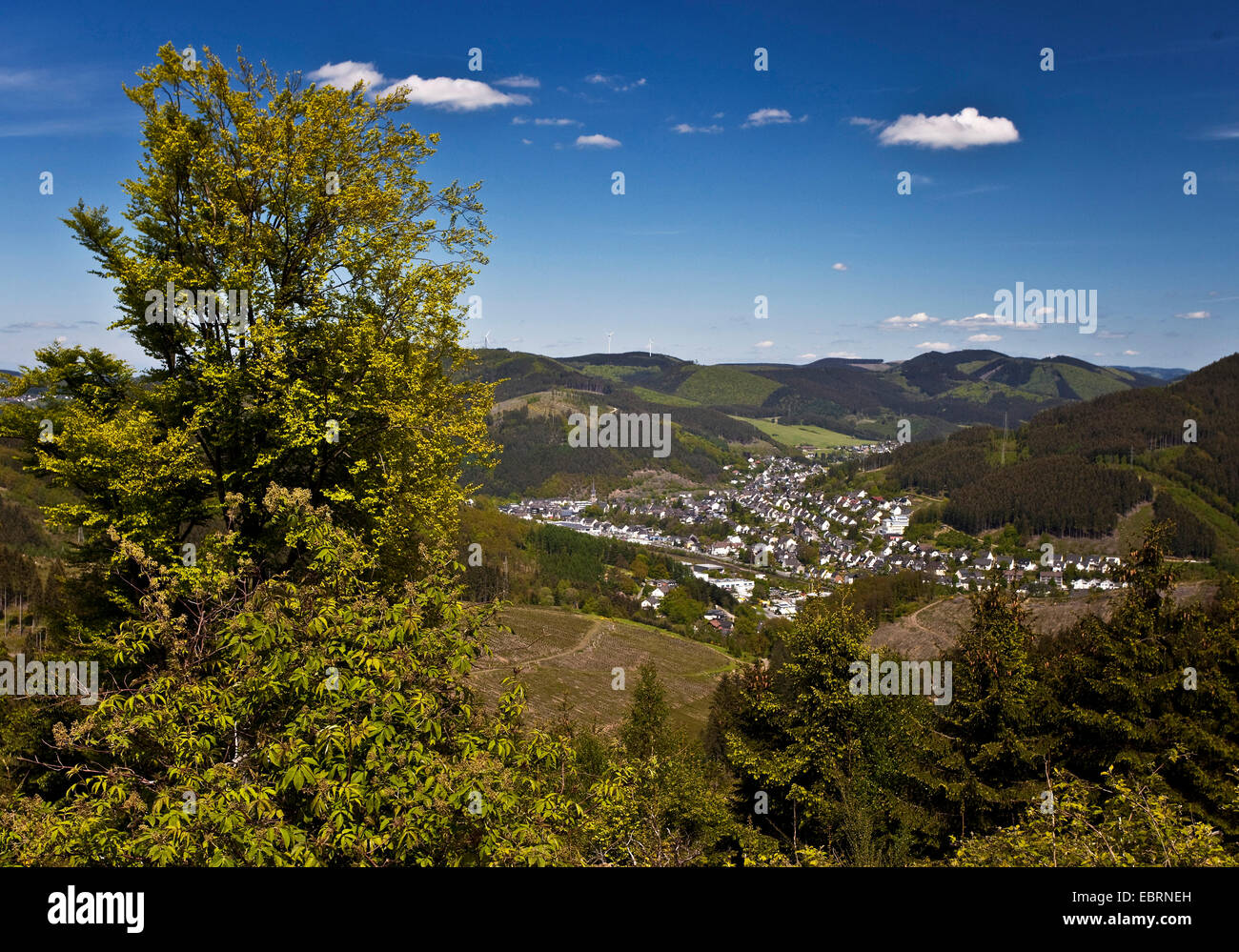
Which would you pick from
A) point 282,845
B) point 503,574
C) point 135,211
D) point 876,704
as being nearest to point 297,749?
point 282,845

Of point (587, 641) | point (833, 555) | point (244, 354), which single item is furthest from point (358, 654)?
point (833, 555)

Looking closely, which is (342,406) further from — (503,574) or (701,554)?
(701,554)

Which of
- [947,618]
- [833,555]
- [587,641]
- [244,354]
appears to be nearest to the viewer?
[244,354]

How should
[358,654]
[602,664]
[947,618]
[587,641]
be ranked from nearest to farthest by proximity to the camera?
1. [358,654]
2. [947,618]
3. [602,664]
4. [587,641]

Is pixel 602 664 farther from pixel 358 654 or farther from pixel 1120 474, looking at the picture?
pixel 1120 474

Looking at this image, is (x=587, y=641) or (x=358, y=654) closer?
(x=358, y=654)

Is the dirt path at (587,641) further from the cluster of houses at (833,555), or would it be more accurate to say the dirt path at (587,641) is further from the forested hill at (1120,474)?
the forested hill at (1120,474)
